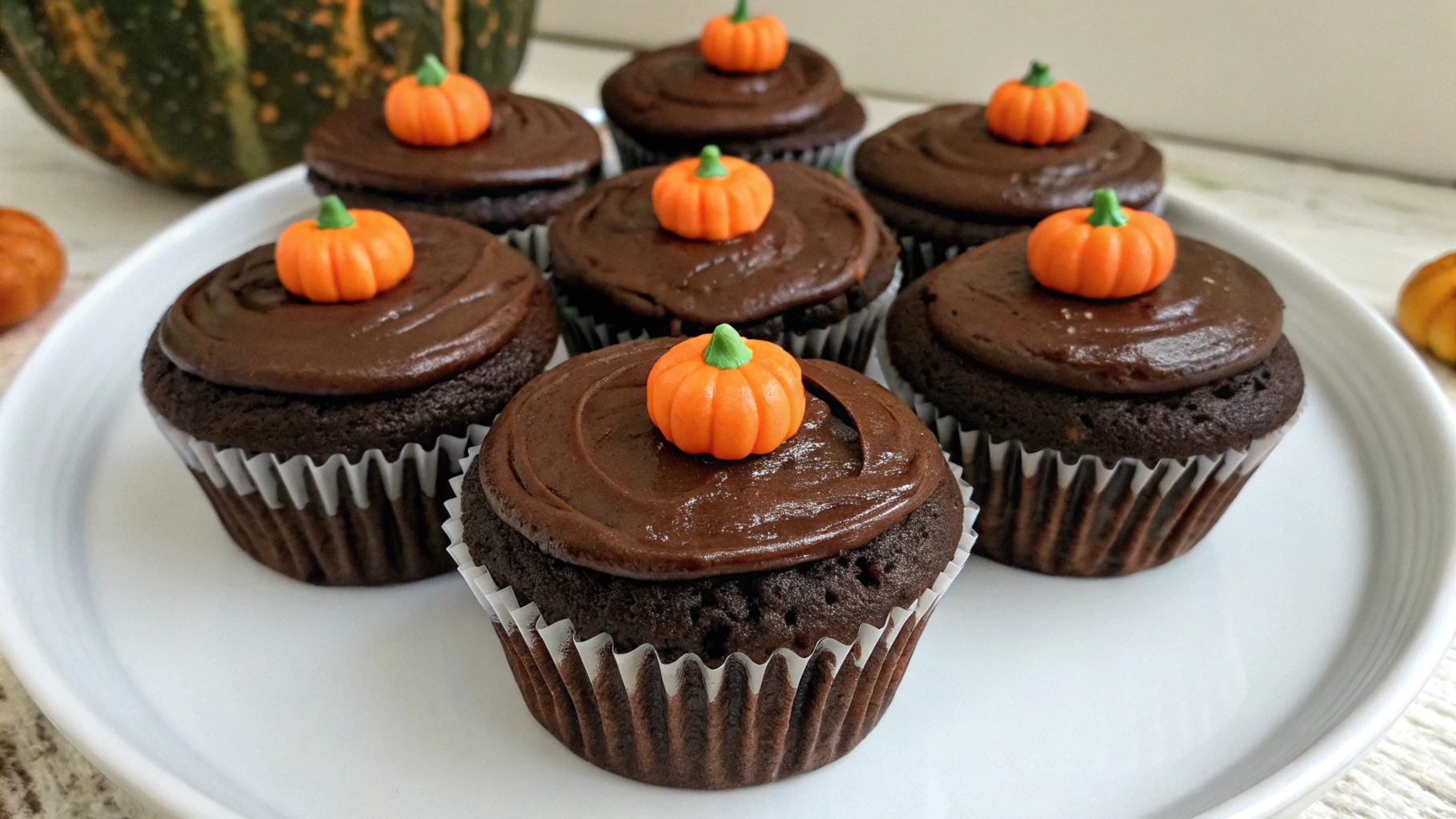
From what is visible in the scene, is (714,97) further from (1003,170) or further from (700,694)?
(700,694)

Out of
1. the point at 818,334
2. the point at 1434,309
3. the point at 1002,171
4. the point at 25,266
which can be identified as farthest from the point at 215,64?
the point at 1434,309

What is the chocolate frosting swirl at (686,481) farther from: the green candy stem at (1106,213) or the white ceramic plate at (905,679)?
the green candy stem at (1106,213)

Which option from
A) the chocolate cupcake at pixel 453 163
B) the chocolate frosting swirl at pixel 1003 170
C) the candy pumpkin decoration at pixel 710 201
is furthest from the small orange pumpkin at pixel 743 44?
the candy pumpkin decoration at pixel 710 201

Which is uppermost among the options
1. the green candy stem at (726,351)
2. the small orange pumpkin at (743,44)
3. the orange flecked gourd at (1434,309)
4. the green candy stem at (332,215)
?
the green candy stem at (726,351)

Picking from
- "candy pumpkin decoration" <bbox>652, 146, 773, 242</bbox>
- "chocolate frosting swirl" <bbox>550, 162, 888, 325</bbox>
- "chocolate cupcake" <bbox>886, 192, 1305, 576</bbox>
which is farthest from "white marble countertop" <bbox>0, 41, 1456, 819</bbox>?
"candy pumpkin decoration" <bbox>652, 146, 773, 242</bbox>

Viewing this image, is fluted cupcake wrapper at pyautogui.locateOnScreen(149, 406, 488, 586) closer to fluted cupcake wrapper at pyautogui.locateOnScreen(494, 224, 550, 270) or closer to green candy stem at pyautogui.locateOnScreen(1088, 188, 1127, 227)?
fluted cupcake wrapper at pyautogui.locateOnScreen(494, 224, 550, 270)

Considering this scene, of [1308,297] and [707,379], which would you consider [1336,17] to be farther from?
[707,379]
